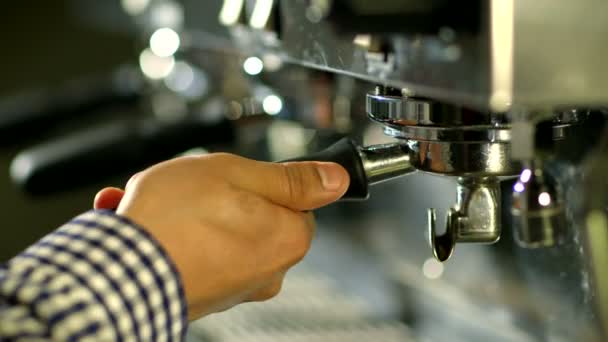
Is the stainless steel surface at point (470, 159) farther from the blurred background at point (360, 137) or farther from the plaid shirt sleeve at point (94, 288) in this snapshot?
the plaid shirt sleeve at point (94, 288)

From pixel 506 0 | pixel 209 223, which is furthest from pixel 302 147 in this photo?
pixel 506 0

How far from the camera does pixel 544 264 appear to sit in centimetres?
55

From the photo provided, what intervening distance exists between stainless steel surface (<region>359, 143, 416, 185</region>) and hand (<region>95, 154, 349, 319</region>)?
16mm

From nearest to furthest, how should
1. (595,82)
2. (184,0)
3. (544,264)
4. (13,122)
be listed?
(595,82) < (544,264) < (184,0) < (13,122)

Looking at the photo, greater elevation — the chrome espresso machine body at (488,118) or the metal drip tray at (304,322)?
the chrome espresso machine body at (488,118)

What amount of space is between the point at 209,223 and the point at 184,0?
423mm

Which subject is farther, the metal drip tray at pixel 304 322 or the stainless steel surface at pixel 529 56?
the metal drip tray at pixel 304 322

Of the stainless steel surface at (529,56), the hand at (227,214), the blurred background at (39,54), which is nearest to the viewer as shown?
the stainless steel surface at (529,56)

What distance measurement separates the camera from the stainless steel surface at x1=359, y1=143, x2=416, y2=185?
1.37 feet

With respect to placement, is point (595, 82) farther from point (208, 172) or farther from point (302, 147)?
point (302, 147)

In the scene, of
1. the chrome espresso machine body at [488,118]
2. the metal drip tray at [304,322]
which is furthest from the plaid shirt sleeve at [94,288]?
the metal drip tray at [304,322]

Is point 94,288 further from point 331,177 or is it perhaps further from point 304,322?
point 304,322

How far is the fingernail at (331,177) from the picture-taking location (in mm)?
410

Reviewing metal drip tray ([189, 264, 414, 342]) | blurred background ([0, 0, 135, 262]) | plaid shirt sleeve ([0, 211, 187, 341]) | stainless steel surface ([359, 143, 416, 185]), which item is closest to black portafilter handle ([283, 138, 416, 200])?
stainless steel surface ([359, 143, 416, 185])
